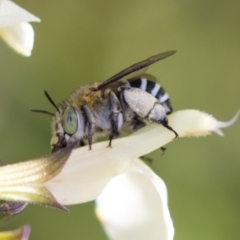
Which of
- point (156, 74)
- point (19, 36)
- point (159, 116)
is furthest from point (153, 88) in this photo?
point (156, 74)

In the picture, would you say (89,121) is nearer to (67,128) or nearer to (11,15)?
(67,128)

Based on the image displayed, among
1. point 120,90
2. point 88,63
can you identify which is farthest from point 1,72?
point 120,90

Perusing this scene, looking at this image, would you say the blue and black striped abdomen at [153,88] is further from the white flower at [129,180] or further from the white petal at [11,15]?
the white petal at [11,15]

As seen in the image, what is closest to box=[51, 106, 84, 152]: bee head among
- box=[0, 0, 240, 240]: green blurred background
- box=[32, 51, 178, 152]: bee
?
box=[32, 51, 178, 152]: bee

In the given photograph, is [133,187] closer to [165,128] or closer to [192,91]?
[165,128]

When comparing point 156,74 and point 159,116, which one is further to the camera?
point 156,74

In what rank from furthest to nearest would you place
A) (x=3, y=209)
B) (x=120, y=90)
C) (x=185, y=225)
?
(x=185, y=225), (x=120, y=90), (x=3, y=209)
